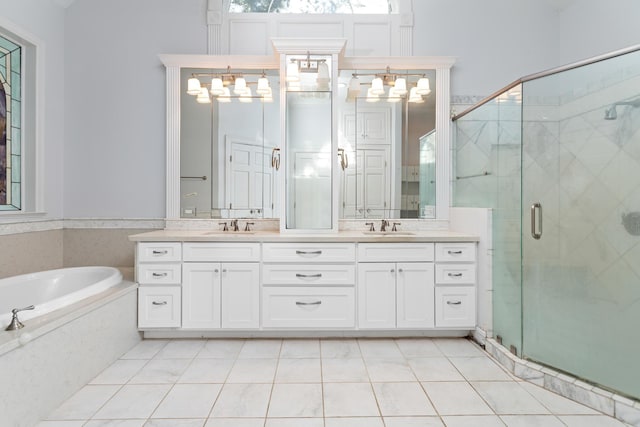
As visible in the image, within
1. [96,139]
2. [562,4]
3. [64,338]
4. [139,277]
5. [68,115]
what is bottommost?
[64,338]

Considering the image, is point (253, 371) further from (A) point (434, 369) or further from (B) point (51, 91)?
(B) point (51, 91)

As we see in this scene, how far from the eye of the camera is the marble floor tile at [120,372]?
2.13m

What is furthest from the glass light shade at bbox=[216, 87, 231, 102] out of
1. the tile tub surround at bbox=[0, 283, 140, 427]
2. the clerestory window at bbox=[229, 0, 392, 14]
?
the tile tub surround at bbox=[0, 283, 140, 427]

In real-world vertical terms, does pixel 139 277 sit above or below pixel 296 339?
above

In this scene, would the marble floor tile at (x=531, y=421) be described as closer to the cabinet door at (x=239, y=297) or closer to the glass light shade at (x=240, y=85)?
the cabinet door at (x=239, y=297)

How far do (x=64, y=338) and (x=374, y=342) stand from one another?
1.95 metres

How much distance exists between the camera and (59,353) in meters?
1.90

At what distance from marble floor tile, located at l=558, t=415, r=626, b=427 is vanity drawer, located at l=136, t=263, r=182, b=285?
2.44m

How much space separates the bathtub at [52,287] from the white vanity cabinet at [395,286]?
1.80m

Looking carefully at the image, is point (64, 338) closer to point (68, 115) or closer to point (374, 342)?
point (374, 342)

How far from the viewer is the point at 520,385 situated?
209 cm

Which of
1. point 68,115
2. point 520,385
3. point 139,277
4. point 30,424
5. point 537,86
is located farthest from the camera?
point 68,115

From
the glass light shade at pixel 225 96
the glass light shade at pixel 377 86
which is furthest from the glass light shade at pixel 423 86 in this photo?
the glass light shade at pixel 225 96

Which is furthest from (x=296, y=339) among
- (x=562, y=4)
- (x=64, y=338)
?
(x=562, y=4)
